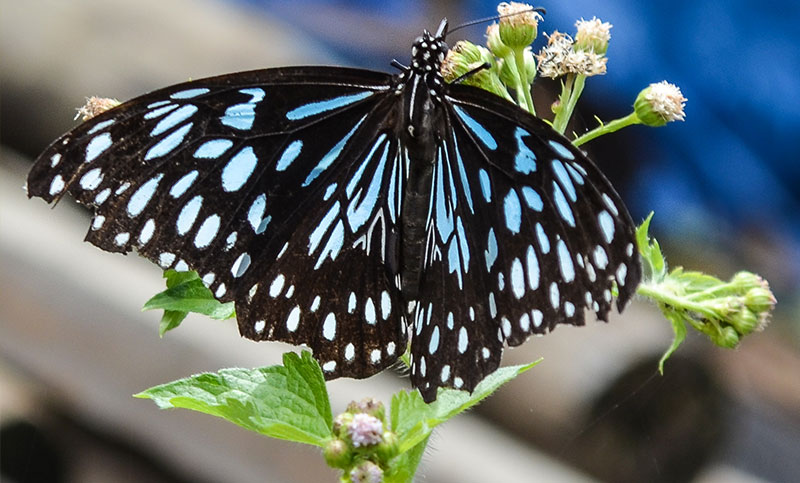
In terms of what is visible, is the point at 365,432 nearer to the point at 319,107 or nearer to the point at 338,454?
the point at 338,454

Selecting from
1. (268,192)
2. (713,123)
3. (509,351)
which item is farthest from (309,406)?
(713,123)

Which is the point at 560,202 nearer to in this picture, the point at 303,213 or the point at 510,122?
the point at 510,122

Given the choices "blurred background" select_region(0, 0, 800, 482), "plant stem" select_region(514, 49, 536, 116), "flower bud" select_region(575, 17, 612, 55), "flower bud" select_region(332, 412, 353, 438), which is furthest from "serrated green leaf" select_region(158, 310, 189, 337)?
"blurred background" select_region(0, 0, 800, 482)

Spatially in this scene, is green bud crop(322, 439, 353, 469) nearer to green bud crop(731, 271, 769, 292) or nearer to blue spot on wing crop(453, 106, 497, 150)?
blue spot on wing crop(453, 106, 497, 150)

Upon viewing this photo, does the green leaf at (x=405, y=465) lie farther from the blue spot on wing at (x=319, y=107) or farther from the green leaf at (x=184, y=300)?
the blue spot on wing at (x=319, y=107)

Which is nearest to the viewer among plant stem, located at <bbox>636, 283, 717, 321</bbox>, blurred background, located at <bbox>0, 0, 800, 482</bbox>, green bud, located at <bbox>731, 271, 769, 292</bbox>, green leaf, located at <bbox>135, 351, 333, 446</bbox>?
green leaf, located at <bbox>135, 351, 333, 446</bbox>

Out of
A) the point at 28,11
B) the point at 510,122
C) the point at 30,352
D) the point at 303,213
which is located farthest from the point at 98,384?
the point at 510,122

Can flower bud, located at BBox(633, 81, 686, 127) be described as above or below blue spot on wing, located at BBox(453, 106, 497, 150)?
above

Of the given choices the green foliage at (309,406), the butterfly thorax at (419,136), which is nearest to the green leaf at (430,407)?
the green foliage at (309,406)
